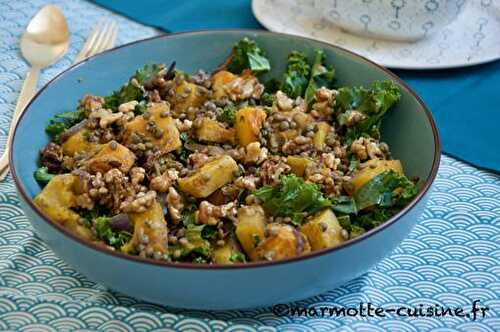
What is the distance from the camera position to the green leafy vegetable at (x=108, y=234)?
1763mm

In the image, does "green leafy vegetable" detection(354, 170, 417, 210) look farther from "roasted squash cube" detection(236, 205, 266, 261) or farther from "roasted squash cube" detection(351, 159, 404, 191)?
"roasted squash cube" detection(236, 205, 266, 261)

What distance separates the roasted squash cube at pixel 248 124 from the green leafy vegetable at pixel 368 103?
249 millimetres

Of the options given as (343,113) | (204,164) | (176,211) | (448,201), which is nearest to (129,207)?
(176,211)

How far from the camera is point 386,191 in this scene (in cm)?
187

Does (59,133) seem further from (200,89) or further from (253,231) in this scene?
(253,231)

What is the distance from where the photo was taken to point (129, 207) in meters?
1.80

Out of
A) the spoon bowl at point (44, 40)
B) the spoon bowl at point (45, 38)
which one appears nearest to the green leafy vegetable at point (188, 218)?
the spoon bowl at point (44, 40)

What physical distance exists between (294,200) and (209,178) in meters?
0.23

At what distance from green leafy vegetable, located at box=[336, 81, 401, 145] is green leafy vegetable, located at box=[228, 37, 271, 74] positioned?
342 millimetres

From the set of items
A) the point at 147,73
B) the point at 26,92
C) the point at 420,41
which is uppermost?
the point at 147,73

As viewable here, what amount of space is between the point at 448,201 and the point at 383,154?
0.93 ft

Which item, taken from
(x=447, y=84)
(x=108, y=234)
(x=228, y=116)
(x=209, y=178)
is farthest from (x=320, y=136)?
(x=447, y=84)

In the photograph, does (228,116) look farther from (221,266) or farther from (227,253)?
(221,266)

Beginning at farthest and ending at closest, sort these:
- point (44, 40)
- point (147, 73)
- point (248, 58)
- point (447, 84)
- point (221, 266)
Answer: point (44, 40) → point (447, 84) → point (248, 58) → point (147, 73) → point (221, 266)
